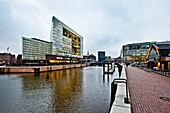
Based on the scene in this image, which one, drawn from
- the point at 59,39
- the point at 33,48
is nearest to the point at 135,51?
the point at 59,39

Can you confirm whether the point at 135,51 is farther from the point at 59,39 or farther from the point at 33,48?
the point at 33,48

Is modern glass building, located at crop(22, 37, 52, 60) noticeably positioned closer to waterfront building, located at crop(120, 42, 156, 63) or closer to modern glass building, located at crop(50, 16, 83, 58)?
modern glass building, located at crop(50, 16, 83, 58)

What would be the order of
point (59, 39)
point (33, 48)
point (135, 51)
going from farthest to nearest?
point (135, 51) < point (33, 48) < point (59, 39)

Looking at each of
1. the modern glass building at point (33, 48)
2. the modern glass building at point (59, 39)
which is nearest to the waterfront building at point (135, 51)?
the modern glass building at point (59, 39)

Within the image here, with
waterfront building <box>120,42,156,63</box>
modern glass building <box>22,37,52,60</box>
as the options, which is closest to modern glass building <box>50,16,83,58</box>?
modern glass building <box>22,37,52,60</box>

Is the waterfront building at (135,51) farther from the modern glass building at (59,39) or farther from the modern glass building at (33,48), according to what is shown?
the modern glass building at (33,48)

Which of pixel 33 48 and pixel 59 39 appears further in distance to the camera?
pixel 33 48

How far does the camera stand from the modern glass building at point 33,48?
89625mm

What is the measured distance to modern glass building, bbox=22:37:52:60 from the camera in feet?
294

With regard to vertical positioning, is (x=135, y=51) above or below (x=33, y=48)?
above

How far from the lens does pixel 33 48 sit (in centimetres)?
9762

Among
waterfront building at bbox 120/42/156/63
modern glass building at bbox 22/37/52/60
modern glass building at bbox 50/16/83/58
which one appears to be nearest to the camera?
modern glass building at bbox 50/16/83/58

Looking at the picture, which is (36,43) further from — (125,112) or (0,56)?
(125,112)

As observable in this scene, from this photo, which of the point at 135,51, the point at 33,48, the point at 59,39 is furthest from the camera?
the point at 135,51
